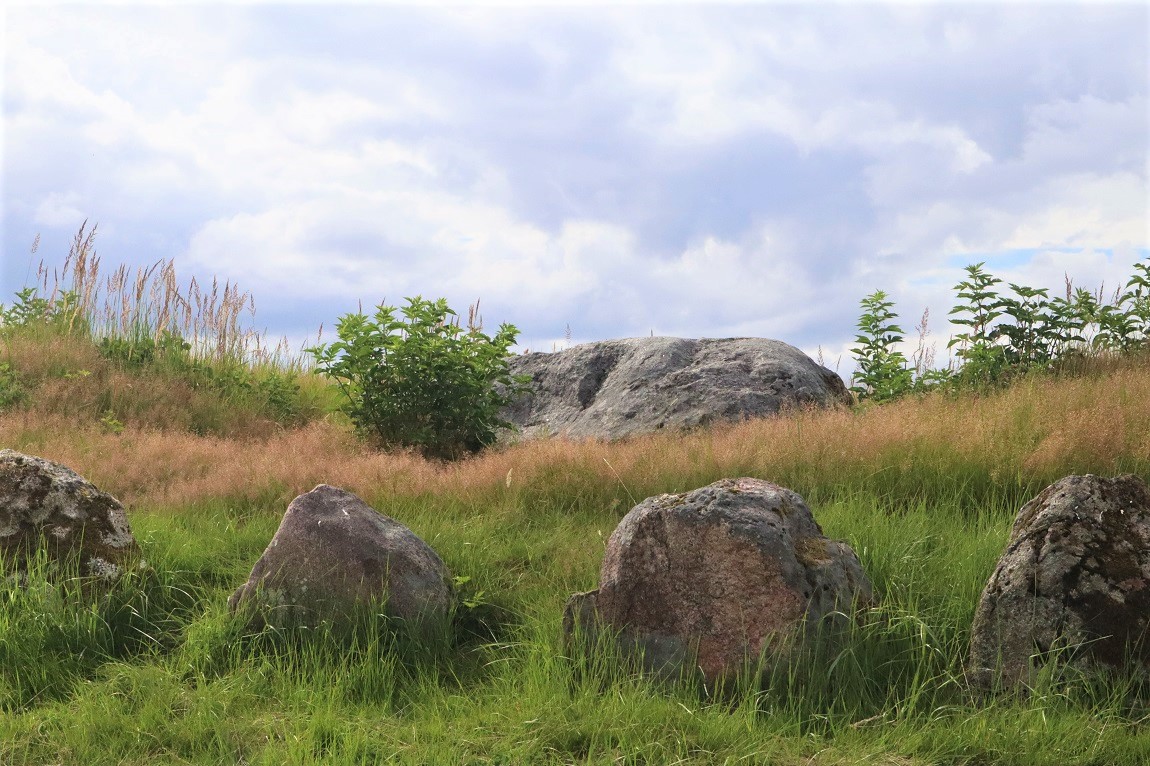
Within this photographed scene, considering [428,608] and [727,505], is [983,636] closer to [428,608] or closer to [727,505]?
[727,505]

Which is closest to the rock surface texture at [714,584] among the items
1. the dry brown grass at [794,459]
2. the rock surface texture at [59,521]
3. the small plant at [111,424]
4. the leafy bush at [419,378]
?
the dry brown grass at [794,459]

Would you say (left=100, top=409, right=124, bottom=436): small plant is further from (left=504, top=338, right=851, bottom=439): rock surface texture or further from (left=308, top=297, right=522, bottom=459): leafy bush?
(left=504, top=338, right=851, bottom=439): rock surface texture

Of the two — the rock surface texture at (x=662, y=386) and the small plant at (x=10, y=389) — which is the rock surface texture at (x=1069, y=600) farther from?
the small plant at (x=10, y=389)

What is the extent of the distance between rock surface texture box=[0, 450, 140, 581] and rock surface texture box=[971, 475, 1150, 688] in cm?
520

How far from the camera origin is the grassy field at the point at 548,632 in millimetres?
4117

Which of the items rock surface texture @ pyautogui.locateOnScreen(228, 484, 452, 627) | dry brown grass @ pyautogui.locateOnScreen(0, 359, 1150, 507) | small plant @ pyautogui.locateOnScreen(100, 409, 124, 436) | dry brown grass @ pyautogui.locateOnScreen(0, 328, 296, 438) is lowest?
rock surface texture @ pyautogui.locateOnScreen(228, 484, 452, 627)

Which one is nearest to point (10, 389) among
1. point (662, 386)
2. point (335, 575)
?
point (662, 386)

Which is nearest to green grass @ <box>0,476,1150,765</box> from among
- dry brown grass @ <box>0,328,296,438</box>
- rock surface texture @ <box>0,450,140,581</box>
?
rock surface texture @ <box>0,450,140,581</box>

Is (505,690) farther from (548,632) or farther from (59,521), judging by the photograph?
(59,521)

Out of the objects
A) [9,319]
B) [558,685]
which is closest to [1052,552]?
[558,685]

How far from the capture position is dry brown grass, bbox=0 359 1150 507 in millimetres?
7258

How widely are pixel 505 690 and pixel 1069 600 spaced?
2.77m

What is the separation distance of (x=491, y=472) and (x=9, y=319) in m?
12.3

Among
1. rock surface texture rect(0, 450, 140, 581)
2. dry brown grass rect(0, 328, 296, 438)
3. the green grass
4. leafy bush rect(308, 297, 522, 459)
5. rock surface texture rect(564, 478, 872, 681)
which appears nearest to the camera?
the green grass
